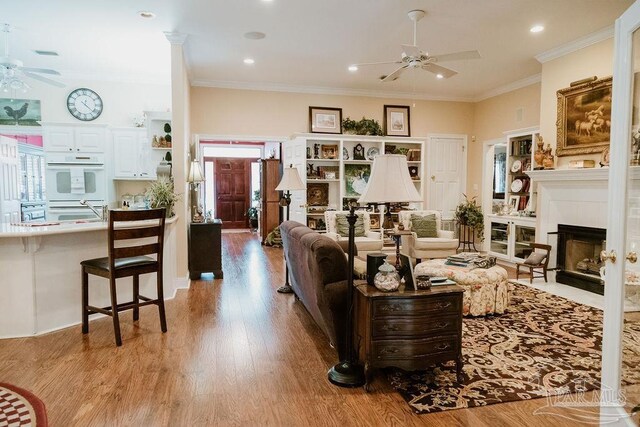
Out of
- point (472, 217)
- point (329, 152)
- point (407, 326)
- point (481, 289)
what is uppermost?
point (329, 152)

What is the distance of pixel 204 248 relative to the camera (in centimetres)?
546

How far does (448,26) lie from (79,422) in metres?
5.00

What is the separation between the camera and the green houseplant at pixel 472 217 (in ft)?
25.6

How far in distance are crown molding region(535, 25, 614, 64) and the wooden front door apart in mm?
8102

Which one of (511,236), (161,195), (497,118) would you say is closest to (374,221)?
(511,236)

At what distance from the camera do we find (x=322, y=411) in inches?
90.7

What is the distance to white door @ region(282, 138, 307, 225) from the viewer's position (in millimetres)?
7195

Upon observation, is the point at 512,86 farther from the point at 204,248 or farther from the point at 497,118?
the point at 204,248

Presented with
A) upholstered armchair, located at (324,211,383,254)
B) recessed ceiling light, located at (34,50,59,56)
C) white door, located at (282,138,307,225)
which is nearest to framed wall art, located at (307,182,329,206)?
white door, located at (282,138,307,225)

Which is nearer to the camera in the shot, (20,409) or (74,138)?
(20,409)

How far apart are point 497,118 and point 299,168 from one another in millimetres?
3888

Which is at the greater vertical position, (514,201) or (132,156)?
(132,156)

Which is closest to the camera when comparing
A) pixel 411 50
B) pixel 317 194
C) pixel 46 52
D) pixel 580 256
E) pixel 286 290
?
pixel 411 50

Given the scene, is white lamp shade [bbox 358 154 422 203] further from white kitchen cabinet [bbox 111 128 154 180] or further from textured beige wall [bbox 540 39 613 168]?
white kitchen cabinet [bbox 111 128 154 180]
